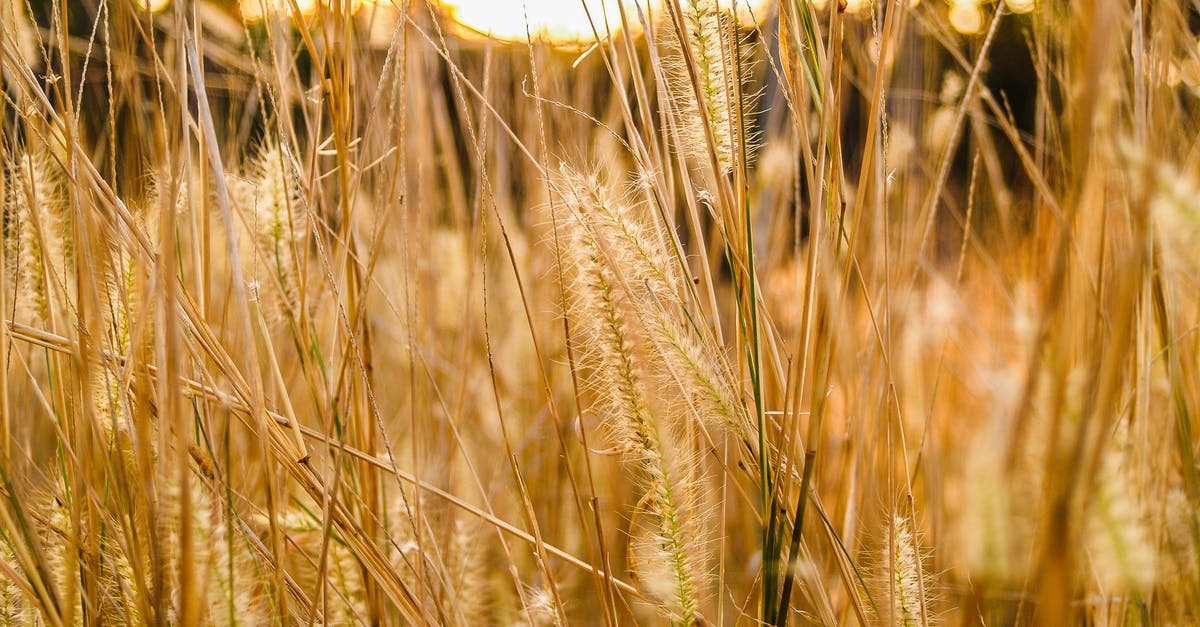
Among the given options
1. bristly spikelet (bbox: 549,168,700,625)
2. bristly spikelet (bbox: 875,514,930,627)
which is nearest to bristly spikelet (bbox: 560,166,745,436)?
bristly spikelet (bbox: 549,168,700,625)

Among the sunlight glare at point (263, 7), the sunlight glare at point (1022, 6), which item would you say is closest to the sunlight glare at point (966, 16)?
the sunlight glare at point (1022, 6)

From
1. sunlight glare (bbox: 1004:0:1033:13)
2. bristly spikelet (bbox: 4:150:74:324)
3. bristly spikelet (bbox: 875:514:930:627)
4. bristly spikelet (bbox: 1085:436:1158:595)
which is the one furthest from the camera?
sunlight glare (bbox: 1004:0:1033:13)

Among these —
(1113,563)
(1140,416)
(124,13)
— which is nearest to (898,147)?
(1140,416)

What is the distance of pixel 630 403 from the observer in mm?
517

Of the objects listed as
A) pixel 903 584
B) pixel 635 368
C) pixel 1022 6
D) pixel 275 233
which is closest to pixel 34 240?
pixel 275 233

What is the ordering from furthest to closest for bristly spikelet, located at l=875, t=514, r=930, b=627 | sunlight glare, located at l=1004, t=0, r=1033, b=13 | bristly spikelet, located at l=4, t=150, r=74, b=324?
sunlight glare, located at l=1004, t=0, r=1033, b=13
bristly spikelet, located at l=4, t=150, r=74, b=324
bristly spikelet, located at l=875, t=514, r=930, b=627

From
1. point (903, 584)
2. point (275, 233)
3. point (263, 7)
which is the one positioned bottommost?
point (903, 584)

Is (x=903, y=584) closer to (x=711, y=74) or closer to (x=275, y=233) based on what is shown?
(x=711, y=74)

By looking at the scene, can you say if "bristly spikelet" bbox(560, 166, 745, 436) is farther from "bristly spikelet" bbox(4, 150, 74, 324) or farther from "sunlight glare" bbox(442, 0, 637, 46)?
"bristly spikelet" bbox(4, 150, 74, 324)

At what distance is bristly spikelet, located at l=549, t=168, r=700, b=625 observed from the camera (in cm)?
51

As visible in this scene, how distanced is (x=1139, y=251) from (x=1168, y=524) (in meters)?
0.48

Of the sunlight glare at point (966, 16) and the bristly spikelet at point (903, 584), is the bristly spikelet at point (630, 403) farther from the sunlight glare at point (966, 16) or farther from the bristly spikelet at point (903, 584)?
the sunlight glare at point (966, 16)

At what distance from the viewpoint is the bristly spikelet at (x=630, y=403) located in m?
0.51

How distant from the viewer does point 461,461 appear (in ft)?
3.24
